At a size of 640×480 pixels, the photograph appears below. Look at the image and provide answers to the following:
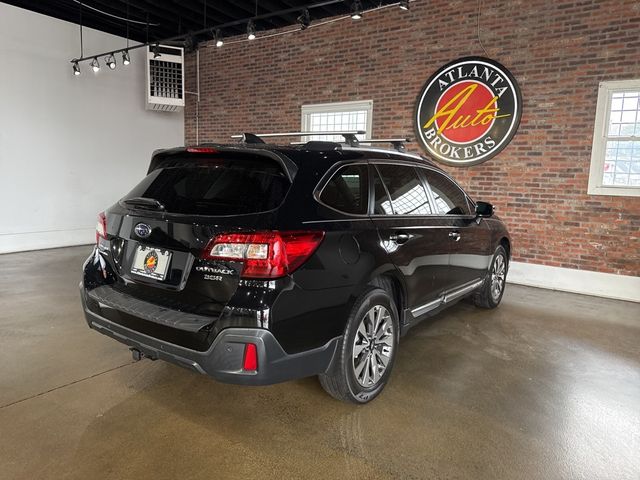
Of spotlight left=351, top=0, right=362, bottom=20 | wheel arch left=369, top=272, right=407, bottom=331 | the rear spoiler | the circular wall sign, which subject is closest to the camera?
the rear spoiler

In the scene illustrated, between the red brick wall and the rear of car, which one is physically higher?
the red brick wall

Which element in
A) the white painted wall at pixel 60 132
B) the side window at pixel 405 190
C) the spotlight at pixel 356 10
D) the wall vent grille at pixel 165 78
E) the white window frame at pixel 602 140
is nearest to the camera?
the side window at pixel 405 190

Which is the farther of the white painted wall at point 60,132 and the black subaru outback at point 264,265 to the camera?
the white painted wall at point 60,132

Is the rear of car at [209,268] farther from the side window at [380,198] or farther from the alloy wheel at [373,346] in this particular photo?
the side window at [380,198]

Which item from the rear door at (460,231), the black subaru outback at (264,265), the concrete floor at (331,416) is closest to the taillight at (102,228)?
the black subaru outback at (264,265)

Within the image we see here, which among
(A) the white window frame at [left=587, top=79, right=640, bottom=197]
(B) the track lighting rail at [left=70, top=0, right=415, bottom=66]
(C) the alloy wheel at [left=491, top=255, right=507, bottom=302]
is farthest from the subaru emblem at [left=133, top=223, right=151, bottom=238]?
(A) the white window frame at [left=587, top=79, right=640, bottom=197]

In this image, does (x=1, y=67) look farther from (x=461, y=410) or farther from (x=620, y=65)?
(x=620, y=65)

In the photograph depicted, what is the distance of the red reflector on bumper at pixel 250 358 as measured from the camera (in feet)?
6.55

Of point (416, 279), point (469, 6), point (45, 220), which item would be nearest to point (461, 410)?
point (416, 279)

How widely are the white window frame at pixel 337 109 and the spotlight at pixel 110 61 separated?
11.2 ft

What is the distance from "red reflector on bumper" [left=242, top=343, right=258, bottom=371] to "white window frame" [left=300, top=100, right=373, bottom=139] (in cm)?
568

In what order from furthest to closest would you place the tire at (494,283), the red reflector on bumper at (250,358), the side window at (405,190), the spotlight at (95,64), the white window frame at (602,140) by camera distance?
the spotlight at (95,64) → the white window frame at (602,140) → the tire at (494,283) → the side window at (405,190) → the red reflector on bumper at (250,358)

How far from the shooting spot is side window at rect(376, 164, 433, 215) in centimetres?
294

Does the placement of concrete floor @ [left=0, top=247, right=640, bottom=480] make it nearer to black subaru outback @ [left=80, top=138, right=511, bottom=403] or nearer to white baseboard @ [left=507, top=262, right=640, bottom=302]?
black subaru outback @ [left=80, top=138, right=511, bottom=403]
